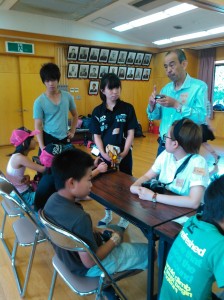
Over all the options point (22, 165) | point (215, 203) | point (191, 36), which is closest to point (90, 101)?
point (191, 36)

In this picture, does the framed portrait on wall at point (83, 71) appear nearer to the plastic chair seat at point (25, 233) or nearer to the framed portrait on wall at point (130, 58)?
the framed portrait on wall at point (130, 58)

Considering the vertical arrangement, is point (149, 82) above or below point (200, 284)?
above

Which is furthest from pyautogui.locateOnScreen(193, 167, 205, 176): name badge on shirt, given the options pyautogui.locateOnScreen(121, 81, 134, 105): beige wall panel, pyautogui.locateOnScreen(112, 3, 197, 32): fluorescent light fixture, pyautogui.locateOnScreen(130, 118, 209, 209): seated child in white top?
pyautogui.locateOnScreen(121, 81, 134, 105): beige wall panel

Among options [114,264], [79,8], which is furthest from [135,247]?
[79,8]

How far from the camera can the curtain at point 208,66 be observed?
731cm

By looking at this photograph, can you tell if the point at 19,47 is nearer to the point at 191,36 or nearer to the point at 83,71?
the point at 83,71

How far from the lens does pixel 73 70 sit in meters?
6.91

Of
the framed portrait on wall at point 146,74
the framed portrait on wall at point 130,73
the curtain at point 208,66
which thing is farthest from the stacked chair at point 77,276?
the framed portrait on wall at point 146,74

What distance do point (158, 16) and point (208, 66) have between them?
2.63 m

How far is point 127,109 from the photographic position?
2.25 m

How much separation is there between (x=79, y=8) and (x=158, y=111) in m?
4.36

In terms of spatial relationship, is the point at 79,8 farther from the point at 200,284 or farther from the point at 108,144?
the point at 200,284

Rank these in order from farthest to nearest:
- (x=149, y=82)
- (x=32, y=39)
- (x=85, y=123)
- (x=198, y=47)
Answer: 1. (x=149, y=82)
2. (x=198, y=47)
3. (x=85, y=123)
4. (x=32, y=39)

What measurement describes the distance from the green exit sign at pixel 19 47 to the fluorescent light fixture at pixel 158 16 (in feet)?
7.47
